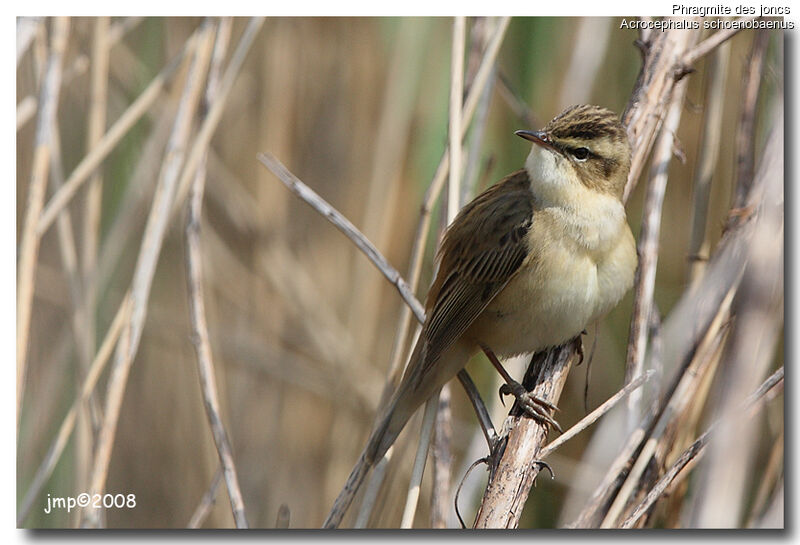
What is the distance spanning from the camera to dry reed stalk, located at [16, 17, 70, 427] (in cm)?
251

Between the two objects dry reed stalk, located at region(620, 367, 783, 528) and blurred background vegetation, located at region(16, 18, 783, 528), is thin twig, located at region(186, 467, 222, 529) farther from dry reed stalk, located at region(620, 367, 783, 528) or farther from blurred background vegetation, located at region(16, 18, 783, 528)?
dry reed stalk, located at region(620, 367, 783, 528)

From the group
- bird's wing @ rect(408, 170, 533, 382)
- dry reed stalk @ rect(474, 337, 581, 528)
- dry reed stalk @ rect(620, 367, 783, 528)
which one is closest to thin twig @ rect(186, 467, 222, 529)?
bird's wing @ rect(408, 170, 533, 382)

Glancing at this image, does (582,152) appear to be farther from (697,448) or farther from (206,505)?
(206,505)

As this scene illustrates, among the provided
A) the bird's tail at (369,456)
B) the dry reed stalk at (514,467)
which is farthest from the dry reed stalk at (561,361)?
the bird's tail at (369,456)

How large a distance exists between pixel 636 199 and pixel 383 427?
1175 millimetres

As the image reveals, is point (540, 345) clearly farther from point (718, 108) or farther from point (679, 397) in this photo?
point (718, 108)

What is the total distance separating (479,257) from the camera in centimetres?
252

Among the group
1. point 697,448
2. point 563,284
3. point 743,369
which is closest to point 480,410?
point 563,284

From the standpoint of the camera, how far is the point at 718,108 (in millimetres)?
2646

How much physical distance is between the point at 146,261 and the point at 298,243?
0.83 meters

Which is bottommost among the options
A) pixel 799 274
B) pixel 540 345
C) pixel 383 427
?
pixel 383 427

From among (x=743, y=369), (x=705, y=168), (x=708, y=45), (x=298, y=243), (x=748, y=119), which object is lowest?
(x=743, y=369)

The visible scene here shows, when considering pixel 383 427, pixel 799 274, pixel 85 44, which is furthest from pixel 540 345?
pixel 85 44

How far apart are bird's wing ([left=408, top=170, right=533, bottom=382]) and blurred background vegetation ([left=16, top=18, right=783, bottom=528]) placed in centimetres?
17
